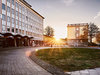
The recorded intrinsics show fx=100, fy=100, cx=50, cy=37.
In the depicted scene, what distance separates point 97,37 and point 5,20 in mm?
42309

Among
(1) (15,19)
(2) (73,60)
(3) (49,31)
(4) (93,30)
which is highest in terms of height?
(3) (49,31)

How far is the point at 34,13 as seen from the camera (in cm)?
5072

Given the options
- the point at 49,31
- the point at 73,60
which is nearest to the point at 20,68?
the point at 73,60

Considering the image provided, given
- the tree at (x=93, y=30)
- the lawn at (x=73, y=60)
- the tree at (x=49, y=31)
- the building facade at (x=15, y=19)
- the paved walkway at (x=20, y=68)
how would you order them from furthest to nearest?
1. the tree at (x=49, y=31)
2. the tree at (x=93, y=30)
3. the building facade at (x=15, y=19)
4. the lawn at (x=73, y=60)
5. the paved walkway at (x=20, y=68)

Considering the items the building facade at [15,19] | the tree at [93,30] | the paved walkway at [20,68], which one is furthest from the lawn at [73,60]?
the tree at [93,30]

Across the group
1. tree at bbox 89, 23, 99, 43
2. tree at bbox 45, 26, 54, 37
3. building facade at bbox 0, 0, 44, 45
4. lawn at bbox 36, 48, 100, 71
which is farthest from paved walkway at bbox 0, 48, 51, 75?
tree at bbox 45, 26, 54, 37

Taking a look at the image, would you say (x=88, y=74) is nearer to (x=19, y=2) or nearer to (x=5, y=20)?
(x=5, y=20)

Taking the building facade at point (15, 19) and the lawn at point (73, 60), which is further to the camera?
the building facade at point (15, 19)

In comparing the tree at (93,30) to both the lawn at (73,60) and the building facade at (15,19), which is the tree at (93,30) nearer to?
the building facade at (15,19)

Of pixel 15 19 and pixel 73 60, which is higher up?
pixel 15 19

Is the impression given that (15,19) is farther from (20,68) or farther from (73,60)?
(20,68)

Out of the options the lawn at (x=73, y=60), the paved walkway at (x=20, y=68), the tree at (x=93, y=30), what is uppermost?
the tree at (x=93, y=30)

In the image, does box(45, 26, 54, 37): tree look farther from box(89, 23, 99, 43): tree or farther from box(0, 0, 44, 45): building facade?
box(89, 23, 99, 43): tree

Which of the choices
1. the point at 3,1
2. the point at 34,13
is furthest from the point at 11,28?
the point at 34,13
